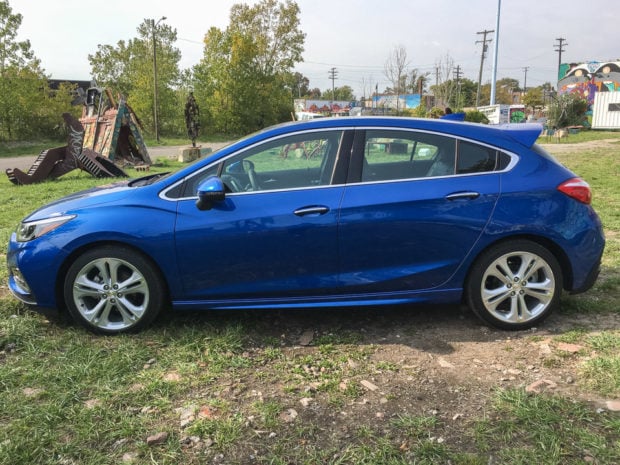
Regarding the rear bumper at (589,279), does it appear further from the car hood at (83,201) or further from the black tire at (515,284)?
the car hood at (83,201)

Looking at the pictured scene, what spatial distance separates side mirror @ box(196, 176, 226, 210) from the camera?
3.40 meters

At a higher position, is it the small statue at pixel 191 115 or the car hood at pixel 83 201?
the small statue at pixel 191 115

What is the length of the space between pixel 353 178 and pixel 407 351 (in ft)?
4.20

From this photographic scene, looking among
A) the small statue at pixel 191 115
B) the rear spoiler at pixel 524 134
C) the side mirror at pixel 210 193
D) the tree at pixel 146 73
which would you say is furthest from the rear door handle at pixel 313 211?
the tree at pixel 146 73

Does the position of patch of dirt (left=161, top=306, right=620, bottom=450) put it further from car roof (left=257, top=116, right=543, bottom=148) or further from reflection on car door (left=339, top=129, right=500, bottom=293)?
car roof (left=257, top=116, right=543, bottom=148)

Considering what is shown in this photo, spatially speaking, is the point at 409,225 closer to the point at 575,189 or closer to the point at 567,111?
the point at 575,189

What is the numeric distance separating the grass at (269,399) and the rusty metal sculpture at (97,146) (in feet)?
32.9

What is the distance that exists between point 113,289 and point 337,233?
169 cm

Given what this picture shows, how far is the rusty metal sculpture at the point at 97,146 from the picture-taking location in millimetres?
12836

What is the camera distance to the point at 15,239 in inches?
150

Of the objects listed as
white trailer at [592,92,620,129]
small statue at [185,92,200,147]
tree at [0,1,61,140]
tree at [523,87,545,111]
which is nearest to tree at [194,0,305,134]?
tree at [0,1,61,140]

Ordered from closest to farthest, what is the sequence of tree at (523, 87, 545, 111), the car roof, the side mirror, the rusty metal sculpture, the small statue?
the side mirror
the car roof
the rusty metal sculpture
the small statue
tree at (523, 87, 545, 111)

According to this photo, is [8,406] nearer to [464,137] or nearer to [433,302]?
[433,302]

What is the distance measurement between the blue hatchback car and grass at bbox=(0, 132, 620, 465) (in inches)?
11.7
